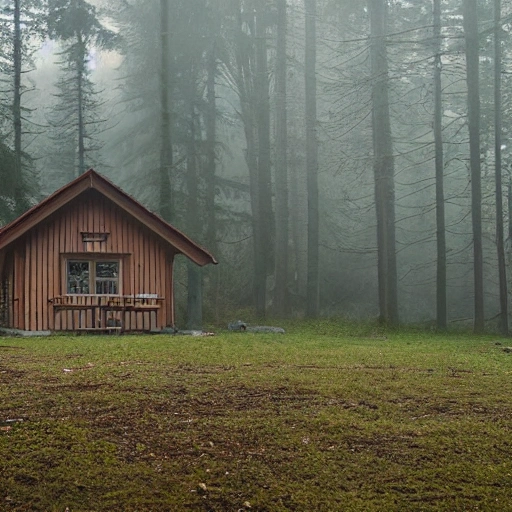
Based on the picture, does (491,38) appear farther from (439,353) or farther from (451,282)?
(439,353)

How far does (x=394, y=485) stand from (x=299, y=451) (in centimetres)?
95

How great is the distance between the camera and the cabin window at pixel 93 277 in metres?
20.0

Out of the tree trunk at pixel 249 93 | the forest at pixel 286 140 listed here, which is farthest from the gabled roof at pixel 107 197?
the tree trunk at pixel 249 93

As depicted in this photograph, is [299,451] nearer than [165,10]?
Yes

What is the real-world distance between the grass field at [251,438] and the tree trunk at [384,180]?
1236 centimetres

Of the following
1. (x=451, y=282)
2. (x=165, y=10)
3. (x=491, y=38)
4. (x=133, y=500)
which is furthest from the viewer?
(x=451, y=282)

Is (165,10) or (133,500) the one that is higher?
A: (165,10)

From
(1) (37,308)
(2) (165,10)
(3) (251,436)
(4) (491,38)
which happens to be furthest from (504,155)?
(3) (251,436)

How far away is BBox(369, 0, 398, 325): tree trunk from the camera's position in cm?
2314

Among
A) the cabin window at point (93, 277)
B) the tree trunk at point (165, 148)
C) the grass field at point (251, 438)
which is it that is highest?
the tree trunk at point (165, 148)

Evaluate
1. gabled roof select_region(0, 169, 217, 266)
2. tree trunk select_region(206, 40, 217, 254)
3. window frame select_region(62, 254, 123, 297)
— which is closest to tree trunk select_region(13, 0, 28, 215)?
tree trunk select_region(206, 40, 217, 254)

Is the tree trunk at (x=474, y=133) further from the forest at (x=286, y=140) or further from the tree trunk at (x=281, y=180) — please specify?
the tree trunk at (x=281, y=180)

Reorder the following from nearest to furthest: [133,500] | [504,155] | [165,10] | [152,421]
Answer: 1. [133,500]
2. [152,421]
3. [165,10]
4. [504,155]

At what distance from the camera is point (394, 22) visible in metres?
33.5
